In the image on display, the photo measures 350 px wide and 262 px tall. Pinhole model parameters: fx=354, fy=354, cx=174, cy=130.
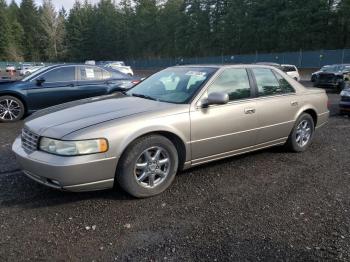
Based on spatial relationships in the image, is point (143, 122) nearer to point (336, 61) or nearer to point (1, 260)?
point (1, 260)

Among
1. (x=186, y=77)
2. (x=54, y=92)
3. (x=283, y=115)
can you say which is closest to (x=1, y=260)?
(x=186, y=77)

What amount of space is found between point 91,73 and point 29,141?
579cm

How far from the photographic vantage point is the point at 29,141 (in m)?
3.88

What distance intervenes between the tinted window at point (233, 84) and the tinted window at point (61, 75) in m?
5.47

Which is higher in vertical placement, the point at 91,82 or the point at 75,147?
the point at 91,82

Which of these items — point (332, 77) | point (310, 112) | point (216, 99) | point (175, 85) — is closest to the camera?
A: point (216, 99)

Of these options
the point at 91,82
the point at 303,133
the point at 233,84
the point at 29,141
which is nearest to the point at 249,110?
the point at 233,84

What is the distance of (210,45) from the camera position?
6425 cm

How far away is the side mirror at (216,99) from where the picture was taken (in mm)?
4285

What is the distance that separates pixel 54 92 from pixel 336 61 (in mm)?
32702

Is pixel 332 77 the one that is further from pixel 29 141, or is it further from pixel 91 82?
pixel 29 141

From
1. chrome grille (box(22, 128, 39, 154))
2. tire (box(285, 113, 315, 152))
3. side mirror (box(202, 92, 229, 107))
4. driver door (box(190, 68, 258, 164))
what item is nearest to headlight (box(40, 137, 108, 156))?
chrome grille (box(22, 128, 39, 154))

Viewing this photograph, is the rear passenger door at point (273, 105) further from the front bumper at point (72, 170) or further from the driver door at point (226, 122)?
the front bumper at point (72, 170)

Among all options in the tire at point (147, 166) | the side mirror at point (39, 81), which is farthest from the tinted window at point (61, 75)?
the tire at point (147, 166)
